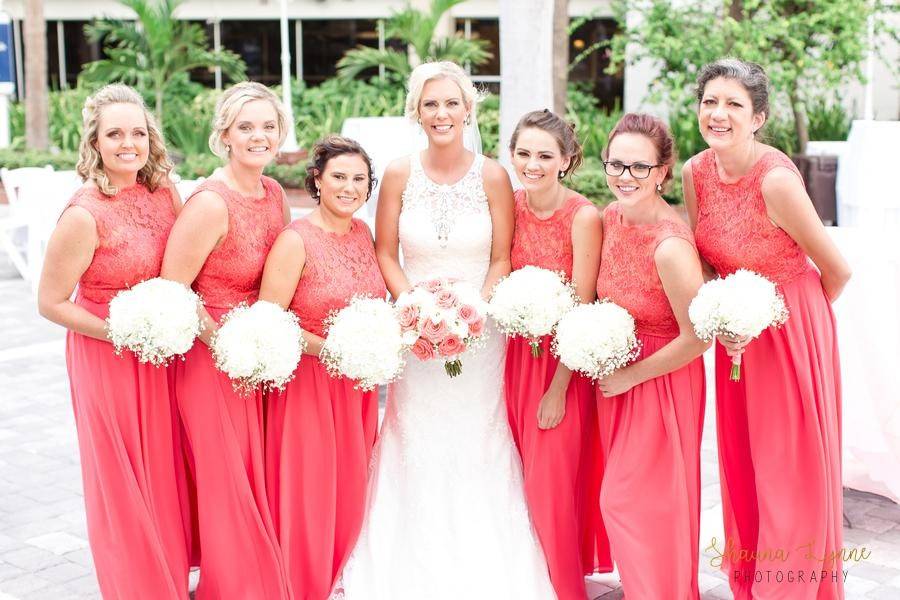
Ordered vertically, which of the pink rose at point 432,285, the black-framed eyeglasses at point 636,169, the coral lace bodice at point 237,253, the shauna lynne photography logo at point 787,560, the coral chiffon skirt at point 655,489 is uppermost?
the black-framed eyeglasses at point 636,169

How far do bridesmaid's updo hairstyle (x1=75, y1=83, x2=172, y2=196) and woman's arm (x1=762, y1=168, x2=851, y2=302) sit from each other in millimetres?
2314

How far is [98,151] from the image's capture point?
4012mm

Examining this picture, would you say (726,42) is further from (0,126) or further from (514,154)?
(0,126)

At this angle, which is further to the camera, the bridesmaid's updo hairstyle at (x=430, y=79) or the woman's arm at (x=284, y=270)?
the bridesmaid's updo hairstyle at (x=430, y=79)

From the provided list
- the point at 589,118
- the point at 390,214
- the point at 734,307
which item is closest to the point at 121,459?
the point at 390,214

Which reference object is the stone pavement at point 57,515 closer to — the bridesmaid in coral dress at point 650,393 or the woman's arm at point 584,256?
the bridesmaid in coral dress at point 650,393

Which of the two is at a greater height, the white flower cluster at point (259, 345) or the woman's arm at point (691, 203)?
the woman's arm at point (691, 203)

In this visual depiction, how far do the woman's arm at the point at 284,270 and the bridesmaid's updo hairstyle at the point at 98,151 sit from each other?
0.54 meters

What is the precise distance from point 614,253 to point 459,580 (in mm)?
1521

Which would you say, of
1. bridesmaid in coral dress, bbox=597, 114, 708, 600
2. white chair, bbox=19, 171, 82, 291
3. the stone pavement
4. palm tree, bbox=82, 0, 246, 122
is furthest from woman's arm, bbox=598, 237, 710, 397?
palm tree, bbox=82, 0, 246, 122

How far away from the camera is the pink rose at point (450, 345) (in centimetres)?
401

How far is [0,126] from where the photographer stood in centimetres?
1873

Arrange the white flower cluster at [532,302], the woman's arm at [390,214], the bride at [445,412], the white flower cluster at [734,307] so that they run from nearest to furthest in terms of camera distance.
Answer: the white flower cluster at [734,307] → the white flower cluster at [532,302] → the bride at [445,412] → the woman's arm at [390,214]

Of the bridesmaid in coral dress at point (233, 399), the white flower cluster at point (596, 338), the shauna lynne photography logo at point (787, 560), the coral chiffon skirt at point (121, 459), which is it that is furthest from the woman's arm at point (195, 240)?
the shauna lynne photography logo at point (787, 560)
